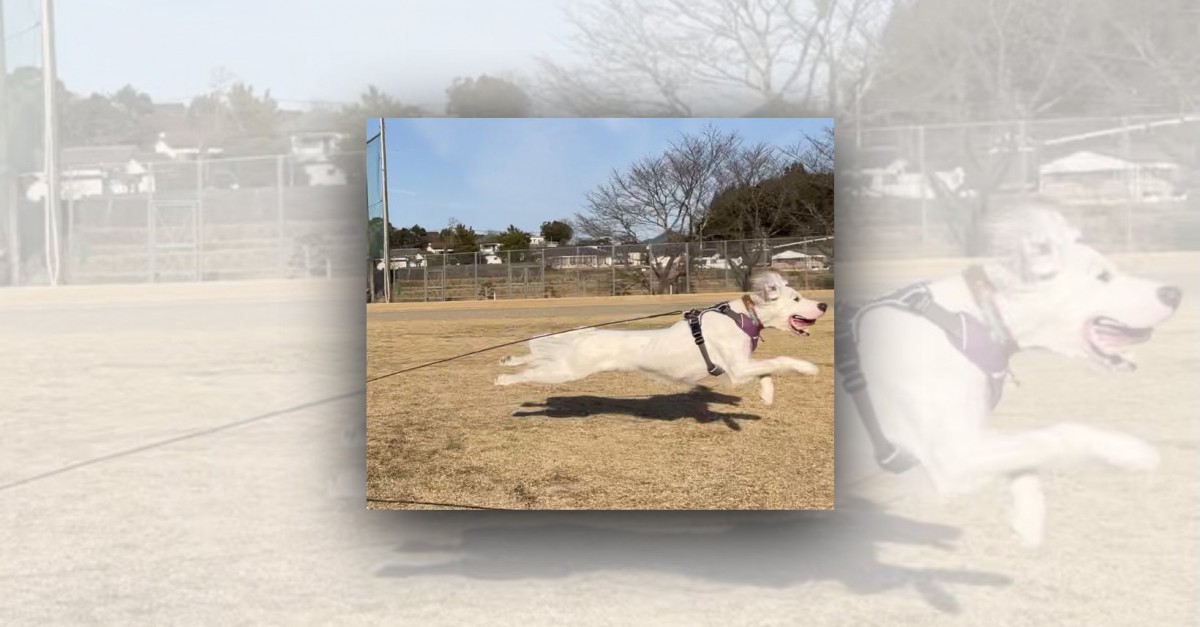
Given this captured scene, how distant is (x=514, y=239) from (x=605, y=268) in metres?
0.42

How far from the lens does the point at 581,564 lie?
4.57m

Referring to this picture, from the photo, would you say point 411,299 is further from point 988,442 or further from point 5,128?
point 988,442

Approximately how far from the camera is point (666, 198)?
476 cm

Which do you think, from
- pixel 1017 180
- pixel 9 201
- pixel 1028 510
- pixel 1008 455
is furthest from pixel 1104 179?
pixel 9 201

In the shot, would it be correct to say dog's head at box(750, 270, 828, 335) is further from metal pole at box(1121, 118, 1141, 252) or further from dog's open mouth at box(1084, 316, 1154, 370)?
metal pole at box(1121, 118, 1141, 252)

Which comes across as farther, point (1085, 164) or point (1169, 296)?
point (1085, 164)

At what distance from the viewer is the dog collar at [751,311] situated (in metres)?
4.67

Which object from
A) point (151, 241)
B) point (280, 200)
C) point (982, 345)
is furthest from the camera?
point (151, 241)

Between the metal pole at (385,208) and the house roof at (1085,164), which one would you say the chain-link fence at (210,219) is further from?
the house roof at (1085,164)

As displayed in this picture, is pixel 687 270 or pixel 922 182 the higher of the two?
pixel 922 182

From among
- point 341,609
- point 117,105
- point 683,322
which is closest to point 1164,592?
point 683,322

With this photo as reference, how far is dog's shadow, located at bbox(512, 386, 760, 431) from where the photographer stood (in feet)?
15.4

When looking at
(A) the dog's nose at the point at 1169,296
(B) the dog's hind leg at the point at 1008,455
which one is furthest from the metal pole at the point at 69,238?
(A) the dog's nose at the point at 1169,296

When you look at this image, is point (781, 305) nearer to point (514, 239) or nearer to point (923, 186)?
point (923, 186)
